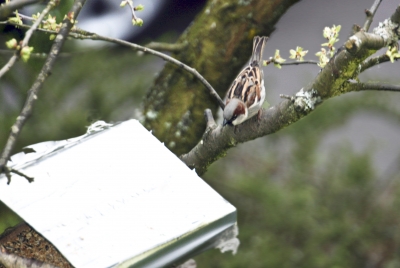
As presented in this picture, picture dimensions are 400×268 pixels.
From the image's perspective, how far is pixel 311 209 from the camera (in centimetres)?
279

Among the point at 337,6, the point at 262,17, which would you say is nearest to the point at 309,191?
the point at 262,17

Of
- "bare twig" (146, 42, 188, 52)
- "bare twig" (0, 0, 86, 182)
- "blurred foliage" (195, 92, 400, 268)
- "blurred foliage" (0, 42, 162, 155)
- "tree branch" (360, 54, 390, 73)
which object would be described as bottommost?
"blurred foliage" (195, 92, 400, 268)

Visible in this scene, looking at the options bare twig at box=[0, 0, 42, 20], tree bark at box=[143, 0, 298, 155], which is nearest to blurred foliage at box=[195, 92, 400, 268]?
tree bark at box=[143, 0, 298, 155]

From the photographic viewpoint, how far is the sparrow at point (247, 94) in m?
1.98

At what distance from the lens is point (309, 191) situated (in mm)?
2816

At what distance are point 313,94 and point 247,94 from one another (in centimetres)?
41

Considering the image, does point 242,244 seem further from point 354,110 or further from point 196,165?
point 354,110

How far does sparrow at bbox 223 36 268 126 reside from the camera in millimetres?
1981

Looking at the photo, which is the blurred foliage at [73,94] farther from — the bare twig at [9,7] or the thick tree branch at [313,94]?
the bare twig at [9,7]

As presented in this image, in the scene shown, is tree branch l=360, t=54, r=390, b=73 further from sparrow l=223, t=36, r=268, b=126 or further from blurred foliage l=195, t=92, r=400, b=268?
blurred foliage l=195, t=92, r=400, b=268

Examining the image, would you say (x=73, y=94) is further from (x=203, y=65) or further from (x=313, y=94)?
(x=313, y=94)

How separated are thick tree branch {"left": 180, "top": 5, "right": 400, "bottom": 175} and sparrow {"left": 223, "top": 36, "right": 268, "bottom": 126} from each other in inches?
1.9

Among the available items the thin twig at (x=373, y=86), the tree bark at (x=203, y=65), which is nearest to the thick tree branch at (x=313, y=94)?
the thin twig at (x=373, y=86)

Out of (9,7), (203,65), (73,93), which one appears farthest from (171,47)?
(9,7)
